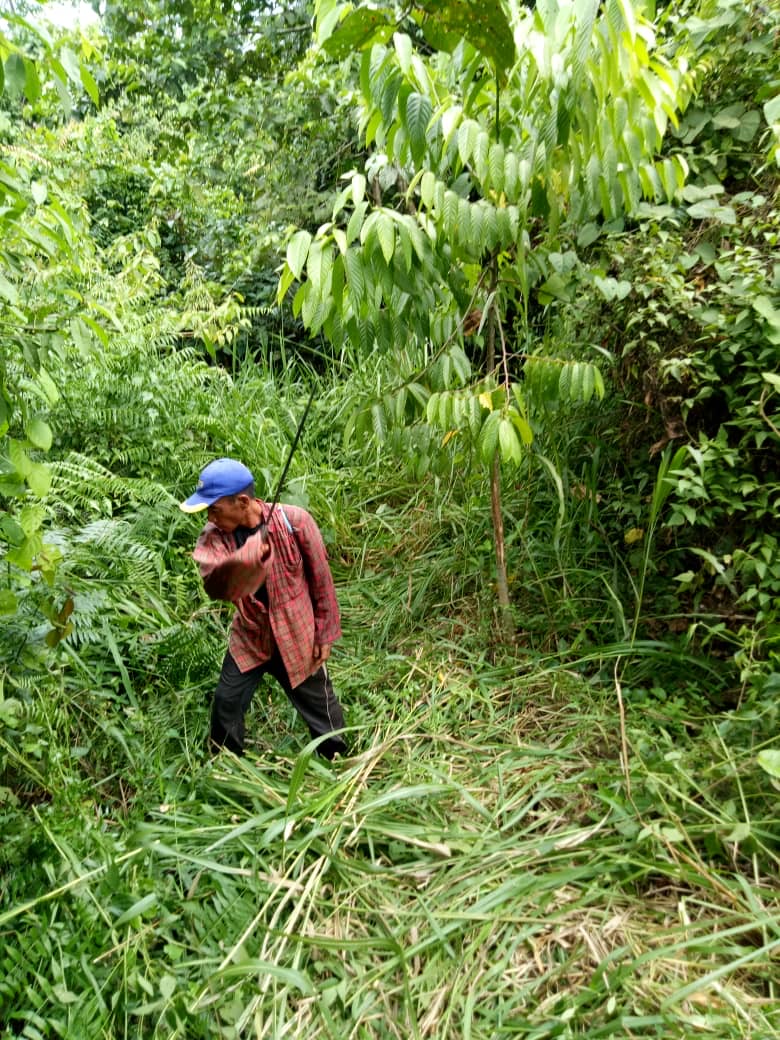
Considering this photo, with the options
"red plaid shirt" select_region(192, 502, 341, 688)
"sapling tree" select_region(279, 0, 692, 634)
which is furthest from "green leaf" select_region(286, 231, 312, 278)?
"red plaid shirt" select_region(192, 502, 341, 688)

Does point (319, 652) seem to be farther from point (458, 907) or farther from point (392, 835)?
point (458, 907)

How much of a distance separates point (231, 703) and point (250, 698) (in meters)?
0.10

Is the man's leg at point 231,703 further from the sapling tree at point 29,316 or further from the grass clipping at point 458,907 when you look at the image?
the sapling tree at point 29,316

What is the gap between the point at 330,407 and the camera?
5141mm

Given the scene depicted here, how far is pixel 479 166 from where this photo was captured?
2.15 meters

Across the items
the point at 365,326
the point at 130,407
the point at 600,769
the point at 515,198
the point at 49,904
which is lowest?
the point at 600,769

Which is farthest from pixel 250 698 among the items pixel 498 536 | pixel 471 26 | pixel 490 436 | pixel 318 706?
pixel 471 26

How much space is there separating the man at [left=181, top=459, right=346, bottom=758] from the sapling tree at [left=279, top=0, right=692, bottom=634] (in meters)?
0.51

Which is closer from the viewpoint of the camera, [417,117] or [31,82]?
[31,82]

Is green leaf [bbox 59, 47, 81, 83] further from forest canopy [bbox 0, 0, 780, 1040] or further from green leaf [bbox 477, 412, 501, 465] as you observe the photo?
green leaf [bbox 477, 412, 501, 465]

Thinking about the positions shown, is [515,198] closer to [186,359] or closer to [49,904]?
[49,904]

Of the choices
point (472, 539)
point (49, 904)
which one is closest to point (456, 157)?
point (472, 539)

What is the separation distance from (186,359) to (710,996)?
425cm

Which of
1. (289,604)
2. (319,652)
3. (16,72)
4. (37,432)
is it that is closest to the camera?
(16,72)
